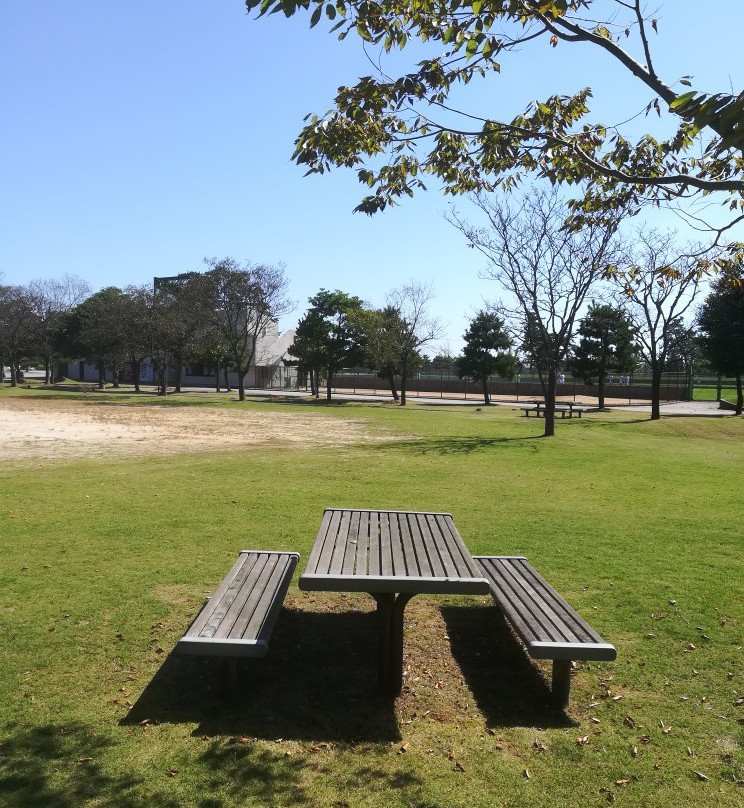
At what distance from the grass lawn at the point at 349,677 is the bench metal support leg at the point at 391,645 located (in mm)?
112

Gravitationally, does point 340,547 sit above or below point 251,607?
above

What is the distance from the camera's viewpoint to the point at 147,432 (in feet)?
65.2

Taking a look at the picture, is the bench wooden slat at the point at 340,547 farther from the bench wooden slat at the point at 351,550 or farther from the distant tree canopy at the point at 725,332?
the distant tree canopy at the point at 725,332

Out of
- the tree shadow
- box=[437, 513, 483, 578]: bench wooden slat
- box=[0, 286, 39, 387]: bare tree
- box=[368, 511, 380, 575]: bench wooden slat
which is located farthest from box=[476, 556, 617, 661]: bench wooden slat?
box=[0, 286, 39, 387]: bare tree

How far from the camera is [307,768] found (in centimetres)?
319

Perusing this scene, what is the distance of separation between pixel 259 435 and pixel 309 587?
1634 cm

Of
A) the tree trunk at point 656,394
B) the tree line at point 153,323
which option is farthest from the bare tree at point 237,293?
the tree trunk at point 656,394

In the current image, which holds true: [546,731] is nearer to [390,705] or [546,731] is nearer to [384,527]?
[390,705]

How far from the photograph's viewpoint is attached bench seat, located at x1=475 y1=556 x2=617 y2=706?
364cm

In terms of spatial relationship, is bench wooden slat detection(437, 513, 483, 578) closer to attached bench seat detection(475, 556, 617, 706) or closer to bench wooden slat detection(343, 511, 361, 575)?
attached bench seat detection(475, 556, 617, 706)

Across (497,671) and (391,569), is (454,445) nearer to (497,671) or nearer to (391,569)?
(497,671)

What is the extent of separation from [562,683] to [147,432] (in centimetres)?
1790

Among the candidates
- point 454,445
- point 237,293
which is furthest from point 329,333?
point 454,445

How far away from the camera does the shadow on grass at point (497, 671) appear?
148 inches
